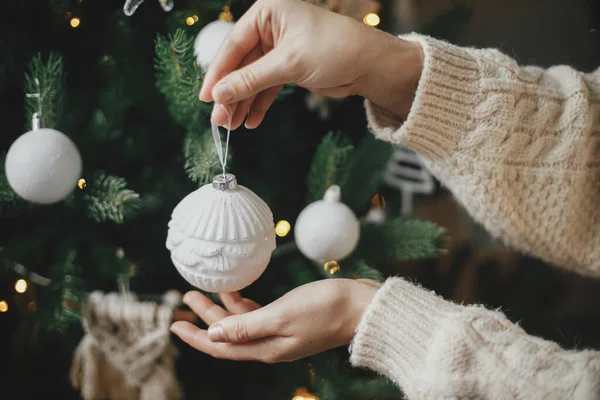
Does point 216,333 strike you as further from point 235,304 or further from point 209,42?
point 209,42

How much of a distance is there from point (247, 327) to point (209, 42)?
0.39 metres

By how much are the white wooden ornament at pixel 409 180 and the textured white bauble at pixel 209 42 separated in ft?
2.21

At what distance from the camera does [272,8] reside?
24.4 inches

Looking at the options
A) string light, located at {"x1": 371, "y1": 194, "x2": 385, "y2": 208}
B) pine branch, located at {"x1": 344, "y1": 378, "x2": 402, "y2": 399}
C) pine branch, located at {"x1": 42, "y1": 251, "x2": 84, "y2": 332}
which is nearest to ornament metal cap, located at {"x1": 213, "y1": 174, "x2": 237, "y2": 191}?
pine branch, located at {"x1": 42, "y1": 251, "x2": 84, "y2": 332}

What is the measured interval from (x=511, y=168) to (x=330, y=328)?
322 millimetres

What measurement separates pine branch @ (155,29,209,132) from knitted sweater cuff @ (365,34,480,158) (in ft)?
0.89

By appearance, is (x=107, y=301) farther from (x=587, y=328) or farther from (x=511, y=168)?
(x=587, y=328)

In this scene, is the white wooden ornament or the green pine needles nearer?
the green pine needles

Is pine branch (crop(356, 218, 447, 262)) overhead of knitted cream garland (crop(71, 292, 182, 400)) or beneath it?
overhead

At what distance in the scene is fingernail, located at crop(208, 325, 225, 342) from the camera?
66 cm

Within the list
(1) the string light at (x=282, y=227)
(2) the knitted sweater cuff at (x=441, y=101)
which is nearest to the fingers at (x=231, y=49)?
(2) the knitted sweater cuff at (x=441, y=101)

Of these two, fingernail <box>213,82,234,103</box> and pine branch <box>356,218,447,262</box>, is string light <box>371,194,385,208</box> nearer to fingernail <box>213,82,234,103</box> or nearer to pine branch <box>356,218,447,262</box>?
pine branch <box>356,218,447,262</box>

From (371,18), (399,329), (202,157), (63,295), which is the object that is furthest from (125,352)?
(371,18)

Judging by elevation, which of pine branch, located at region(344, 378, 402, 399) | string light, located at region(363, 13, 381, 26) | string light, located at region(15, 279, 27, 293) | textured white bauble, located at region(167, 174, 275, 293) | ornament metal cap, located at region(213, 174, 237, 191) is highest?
string light, located at region(363, 13, 381, 26)
